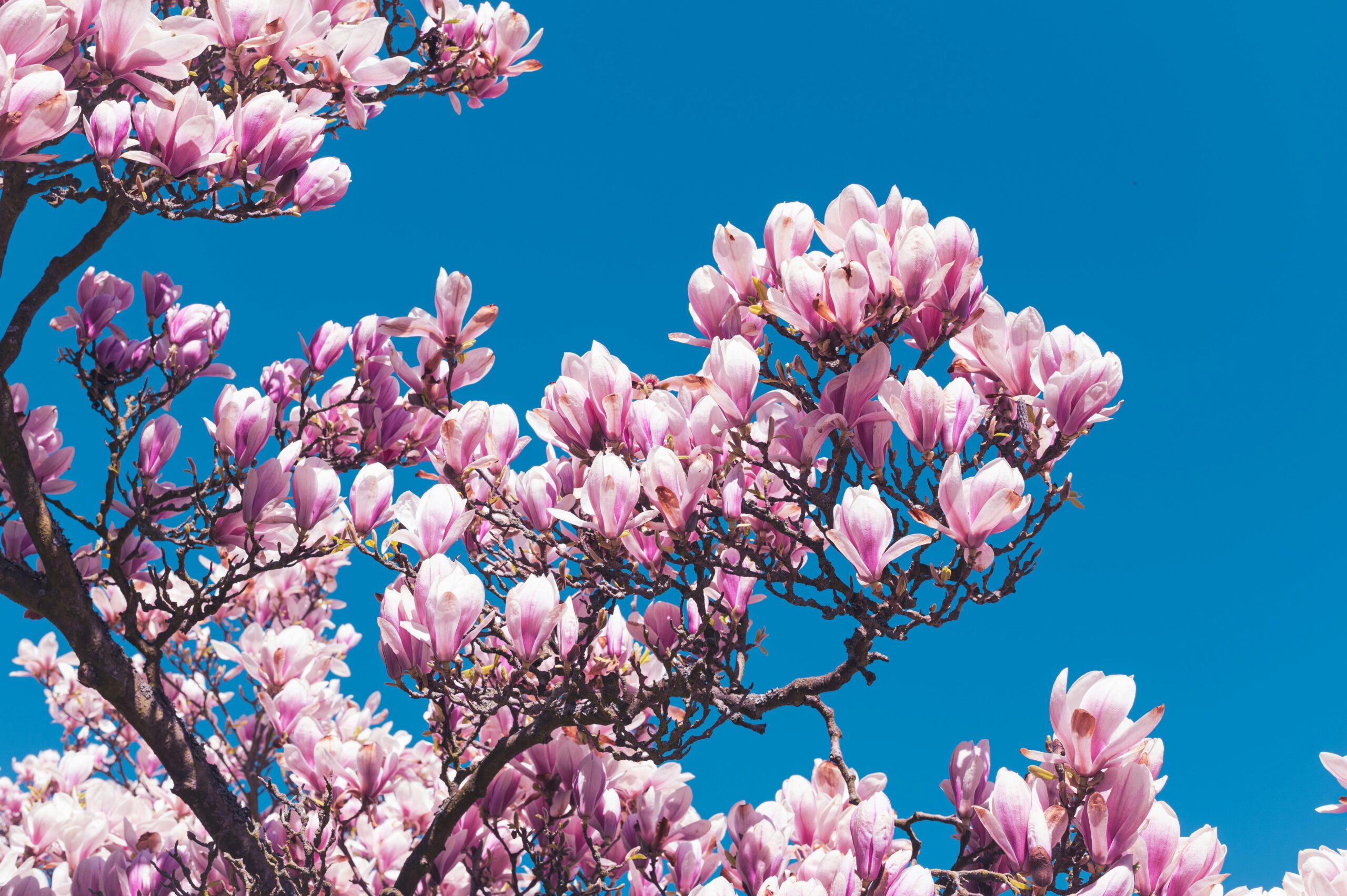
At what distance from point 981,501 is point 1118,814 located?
85 cm

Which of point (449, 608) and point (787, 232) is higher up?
point (787, 232)

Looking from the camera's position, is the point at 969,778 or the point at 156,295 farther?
the point at 156,295

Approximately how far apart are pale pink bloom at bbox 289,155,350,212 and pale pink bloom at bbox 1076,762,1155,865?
126 inches

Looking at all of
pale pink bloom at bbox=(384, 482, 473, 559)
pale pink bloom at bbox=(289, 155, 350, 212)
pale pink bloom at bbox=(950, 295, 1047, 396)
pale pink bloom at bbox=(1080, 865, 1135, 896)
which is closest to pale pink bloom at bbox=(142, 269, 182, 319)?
pale pink bloom at bbox=(289, 155, 350, 212)

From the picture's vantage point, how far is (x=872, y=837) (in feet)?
8.48

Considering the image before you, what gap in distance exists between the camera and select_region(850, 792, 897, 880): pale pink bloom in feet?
8.47

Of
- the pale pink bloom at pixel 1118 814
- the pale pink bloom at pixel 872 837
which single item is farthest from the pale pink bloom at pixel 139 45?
the pale pink bloom at pixel 1118 814

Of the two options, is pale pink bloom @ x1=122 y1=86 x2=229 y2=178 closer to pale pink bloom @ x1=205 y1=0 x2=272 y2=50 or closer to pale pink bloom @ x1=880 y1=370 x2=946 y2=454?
pale pink bloom @ x1=205 y1=0 x2=272 y2=50

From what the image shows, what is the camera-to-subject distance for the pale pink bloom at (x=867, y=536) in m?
2.50

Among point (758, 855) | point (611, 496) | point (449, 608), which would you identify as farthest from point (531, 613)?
point (758, 855)

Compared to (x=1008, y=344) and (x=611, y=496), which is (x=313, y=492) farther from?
(x=1008, y=344)

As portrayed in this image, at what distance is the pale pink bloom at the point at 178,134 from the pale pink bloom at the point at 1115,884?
3.24 m

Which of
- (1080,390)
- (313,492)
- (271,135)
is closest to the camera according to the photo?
(1080,390)

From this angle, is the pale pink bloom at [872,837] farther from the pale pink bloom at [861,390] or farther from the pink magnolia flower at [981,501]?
the pale pink bloom at [861,390]
